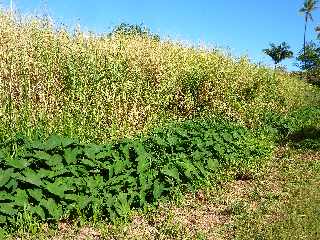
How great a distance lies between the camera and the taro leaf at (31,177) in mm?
5125

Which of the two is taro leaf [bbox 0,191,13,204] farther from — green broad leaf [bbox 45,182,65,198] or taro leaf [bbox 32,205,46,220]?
green broad leaf [bbox 45,182,65,198]

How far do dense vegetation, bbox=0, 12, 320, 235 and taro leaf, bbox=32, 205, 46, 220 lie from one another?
10mm

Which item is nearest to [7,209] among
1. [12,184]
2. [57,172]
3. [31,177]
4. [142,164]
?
[12,184]

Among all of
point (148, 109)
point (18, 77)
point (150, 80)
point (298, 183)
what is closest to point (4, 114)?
point (18, 77)

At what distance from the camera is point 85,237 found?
5.29 m

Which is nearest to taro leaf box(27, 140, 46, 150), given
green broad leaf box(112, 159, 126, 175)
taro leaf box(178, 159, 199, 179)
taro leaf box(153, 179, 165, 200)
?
green broad leaf box(112, 159, 126, 175)

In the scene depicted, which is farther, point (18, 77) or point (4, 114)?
point (18, 77)

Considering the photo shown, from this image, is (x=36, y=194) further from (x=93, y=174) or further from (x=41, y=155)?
(x=93, y=174)

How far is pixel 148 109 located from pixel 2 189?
4976 mm

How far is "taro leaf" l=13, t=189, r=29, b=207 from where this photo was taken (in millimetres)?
5035

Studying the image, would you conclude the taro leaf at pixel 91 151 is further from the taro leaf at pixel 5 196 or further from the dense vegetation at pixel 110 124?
the taro leaf at pixel 5 196

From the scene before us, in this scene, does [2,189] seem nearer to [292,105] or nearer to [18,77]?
[18,77]

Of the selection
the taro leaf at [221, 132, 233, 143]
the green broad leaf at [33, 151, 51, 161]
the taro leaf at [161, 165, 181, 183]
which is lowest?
the taro leaf at [161, 165, 181, 183]

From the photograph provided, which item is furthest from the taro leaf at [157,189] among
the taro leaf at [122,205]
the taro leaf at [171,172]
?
the taro leaf at [122,205]
